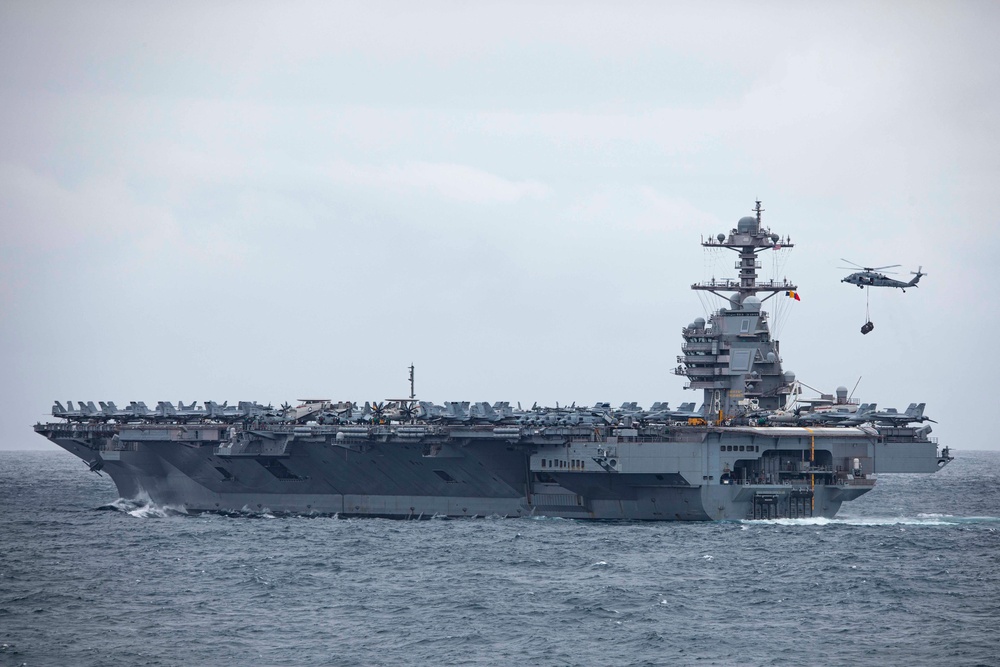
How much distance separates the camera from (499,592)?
3097cm

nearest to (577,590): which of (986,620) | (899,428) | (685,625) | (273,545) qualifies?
(685,625)

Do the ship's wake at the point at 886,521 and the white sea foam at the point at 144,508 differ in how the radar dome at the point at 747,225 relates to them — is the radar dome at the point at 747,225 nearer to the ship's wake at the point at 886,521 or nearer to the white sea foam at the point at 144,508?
the ship's wake at the point at 886,521

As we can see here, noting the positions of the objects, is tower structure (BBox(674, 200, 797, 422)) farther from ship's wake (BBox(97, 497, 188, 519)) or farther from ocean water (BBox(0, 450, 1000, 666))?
ship's wake (BBox(97, 497, 188, 519))

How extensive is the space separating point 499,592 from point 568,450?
10.3m

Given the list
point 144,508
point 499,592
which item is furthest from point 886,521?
point 144,508

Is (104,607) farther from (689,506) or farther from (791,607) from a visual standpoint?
(689,506)

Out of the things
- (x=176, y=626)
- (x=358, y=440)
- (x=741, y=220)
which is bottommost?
(x=176, y=626)

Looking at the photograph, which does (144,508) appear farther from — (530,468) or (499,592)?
(499,592)

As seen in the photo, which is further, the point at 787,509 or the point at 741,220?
the point at 741,220

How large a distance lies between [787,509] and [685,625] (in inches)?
592

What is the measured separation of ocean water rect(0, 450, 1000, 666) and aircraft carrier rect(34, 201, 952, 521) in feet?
3.09

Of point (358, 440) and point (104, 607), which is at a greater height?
point (358, 440)

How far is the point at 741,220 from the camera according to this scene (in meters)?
48.5

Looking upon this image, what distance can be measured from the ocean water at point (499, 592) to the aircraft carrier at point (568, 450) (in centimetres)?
94
